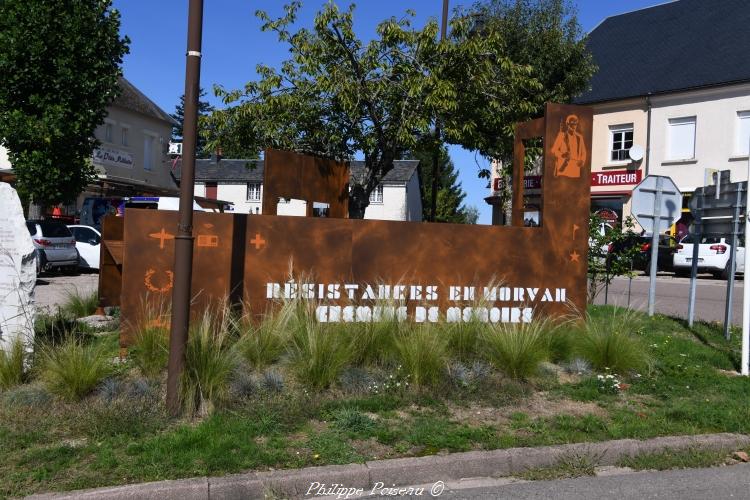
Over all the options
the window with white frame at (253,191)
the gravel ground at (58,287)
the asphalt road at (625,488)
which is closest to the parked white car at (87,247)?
the gravel ground at (58,287)

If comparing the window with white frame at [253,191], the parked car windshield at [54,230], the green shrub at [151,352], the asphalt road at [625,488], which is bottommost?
the asphalt road at [625,488]

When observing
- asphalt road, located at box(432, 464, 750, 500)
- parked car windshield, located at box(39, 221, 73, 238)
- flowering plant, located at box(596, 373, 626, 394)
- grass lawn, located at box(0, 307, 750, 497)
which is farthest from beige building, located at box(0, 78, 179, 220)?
asphalt road, located at box(432, 464, 750, 500)

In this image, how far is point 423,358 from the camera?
672cm

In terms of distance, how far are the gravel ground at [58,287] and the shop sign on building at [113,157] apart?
13.6 metres

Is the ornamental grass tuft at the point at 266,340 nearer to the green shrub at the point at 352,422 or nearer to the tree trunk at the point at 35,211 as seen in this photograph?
the green shrub at the point at 352,422

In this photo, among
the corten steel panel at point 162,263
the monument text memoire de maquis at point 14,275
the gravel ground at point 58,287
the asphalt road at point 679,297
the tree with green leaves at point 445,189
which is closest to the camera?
the monument text memoire de maquis at point 14,275

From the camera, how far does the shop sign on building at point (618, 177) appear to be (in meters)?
32.5

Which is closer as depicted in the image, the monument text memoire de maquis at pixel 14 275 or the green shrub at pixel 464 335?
the monument text memoire de maquis at pixel 14 275

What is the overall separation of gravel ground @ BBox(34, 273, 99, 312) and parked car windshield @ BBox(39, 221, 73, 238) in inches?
48.3

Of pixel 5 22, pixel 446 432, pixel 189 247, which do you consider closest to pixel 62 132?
pixel 5 22

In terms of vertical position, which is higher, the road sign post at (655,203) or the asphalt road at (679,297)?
the road sign post at (655,203)

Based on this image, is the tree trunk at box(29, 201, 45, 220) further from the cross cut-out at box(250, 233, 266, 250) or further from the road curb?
the road curb

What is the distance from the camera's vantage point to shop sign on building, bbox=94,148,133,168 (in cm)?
3551

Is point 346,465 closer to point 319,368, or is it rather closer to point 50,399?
point 319,368
